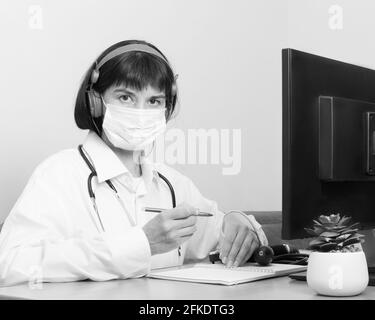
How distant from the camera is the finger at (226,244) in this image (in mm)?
1540

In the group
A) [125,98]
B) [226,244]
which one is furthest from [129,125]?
[226,244]

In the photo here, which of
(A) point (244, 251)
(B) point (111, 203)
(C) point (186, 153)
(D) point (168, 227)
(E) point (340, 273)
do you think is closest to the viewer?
(E) point (340, 273)

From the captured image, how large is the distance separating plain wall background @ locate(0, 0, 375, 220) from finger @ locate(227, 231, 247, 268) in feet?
2.25

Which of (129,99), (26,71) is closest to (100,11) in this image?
(26,71)

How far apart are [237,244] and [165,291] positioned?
1.30 feet

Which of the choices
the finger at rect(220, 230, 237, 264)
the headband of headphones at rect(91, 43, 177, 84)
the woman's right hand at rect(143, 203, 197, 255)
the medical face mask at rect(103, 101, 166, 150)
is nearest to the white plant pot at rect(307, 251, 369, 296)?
the woman's right hand at rect(143, 203, 197, 255)

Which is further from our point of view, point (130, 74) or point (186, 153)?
point (186, 153)

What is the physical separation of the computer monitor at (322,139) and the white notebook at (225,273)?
20cm

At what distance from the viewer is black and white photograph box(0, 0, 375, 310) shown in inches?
44.0

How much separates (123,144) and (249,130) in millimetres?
1043

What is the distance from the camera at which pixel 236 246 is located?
4.99 ft

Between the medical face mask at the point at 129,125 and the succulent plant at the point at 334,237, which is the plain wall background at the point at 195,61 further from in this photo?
the succulent plant at the point at 334,237

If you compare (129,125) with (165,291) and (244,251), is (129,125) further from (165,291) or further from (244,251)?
(165,291)

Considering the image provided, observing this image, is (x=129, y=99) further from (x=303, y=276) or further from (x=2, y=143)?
(x=303, y=276)
